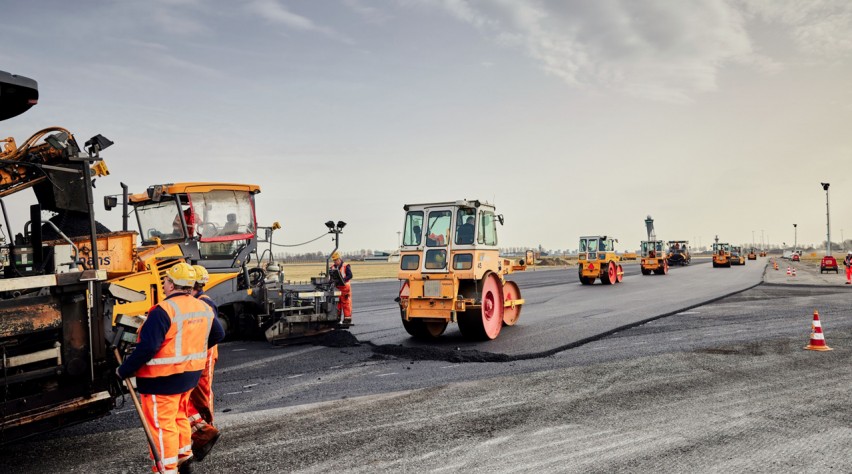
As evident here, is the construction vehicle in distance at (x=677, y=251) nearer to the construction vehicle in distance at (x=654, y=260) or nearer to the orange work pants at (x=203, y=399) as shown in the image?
the construction vehicle in distance at (x=654, y=260)

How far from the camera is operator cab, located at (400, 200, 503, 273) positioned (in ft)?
34.1

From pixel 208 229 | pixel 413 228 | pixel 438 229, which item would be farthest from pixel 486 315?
pixel 208 229

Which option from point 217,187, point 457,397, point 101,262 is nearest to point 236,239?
point 217,187

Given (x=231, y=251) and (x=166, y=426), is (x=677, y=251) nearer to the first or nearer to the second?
(x=231, y=251)

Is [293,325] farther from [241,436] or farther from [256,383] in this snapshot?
[241,436]

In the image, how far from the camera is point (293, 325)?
10664 mm

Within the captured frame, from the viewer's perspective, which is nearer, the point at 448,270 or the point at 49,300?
the point at 49,300

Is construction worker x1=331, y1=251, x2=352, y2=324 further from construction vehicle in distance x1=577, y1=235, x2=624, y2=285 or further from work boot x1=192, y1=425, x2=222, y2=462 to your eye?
construction vehicle in distance x1=577, y1=235, x2=624, y2=285

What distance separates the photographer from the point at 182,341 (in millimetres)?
4059

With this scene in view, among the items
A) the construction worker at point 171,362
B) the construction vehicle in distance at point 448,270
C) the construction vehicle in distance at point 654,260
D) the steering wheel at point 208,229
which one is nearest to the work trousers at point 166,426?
the construction worker at point 171,362

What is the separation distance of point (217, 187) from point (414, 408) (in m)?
5.63

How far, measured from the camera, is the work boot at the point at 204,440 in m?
4.55

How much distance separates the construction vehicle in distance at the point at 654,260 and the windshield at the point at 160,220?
3024cm

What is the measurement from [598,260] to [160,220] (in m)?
20.3
